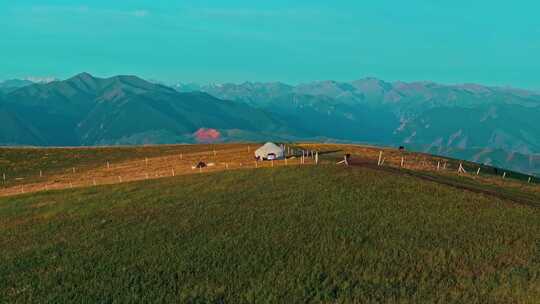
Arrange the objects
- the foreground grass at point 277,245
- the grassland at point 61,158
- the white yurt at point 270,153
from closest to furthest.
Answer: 1. the foreground grass at point 277,245
2. the white yurt at point 270,153
3. the grassland at point 61,158

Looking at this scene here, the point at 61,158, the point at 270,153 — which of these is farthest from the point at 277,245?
the point at 61,158

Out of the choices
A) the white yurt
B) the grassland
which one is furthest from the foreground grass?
the grassland

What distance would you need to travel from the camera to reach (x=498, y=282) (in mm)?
39375

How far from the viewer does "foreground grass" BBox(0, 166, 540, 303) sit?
127 feet

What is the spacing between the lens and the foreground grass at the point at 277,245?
127ft

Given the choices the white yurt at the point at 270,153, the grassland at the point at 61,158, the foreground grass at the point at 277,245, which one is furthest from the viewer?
the grassland at the point at 61,158

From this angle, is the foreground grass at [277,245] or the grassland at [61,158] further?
the grassland at [61,158]

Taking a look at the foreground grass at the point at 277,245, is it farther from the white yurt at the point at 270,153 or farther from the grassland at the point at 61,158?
the grassland at the point at 61,158

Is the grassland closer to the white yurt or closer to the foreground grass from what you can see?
the white yurt

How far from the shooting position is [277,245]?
46750mm

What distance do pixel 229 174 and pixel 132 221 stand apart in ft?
72.1

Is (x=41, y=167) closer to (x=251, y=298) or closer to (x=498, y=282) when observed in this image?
(x=251, y=298)

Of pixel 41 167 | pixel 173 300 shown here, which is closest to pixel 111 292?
pixel 173 300

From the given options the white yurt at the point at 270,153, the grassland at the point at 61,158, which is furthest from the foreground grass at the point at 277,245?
the grassland at the point at 61,158
